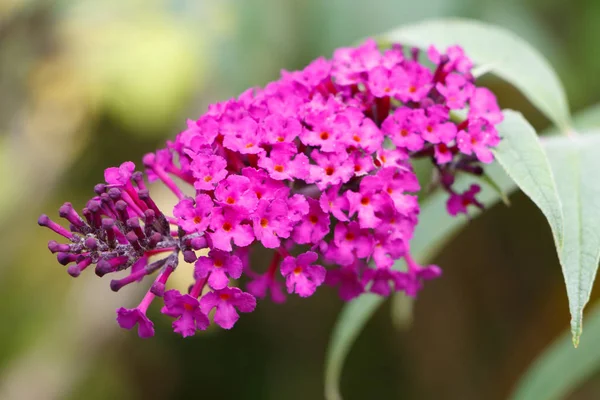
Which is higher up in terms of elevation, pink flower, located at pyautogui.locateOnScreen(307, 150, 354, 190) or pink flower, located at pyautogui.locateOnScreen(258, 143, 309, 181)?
pink flower, located at pyautogui.locateOnScreen(258, 143, 309, 181)

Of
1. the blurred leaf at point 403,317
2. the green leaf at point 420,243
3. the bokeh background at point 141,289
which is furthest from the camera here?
the bokeh background at point 141,289

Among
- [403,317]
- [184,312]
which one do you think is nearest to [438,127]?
[184,312]

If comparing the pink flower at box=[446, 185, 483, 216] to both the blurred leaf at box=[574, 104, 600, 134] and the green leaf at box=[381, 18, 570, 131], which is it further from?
the blurred leaf at box=[574, 104, 600, 134]

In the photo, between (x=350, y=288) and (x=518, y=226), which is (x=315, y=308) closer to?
(x=518, y=226)

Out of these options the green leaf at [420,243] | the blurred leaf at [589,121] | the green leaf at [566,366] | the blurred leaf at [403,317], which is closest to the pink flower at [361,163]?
the green leaf at [420,243]

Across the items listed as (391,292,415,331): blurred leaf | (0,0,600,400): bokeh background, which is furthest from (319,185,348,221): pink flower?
(0,0,600,400): bokeh background

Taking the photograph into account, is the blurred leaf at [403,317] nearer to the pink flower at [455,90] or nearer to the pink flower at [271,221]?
the pink flower at [455,90]
